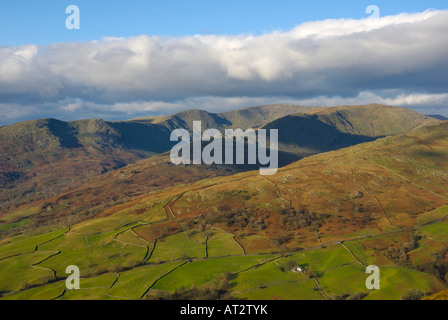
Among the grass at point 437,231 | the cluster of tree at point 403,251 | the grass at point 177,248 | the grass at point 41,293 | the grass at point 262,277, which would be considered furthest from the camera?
the grass at point 437,231

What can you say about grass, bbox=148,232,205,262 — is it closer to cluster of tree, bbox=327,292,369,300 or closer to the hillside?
the hillside

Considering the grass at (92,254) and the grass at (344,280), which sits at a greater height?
the grass at (344,280)

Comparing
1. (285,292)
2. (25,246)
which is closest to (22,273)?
(25,246)

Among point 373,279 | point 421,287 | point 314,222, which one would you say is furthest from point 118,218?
point 421,287

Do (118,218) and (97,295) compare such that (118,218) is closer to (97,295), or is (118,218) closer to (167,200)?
(167,200)

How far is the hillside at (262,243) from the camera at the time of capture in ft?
252

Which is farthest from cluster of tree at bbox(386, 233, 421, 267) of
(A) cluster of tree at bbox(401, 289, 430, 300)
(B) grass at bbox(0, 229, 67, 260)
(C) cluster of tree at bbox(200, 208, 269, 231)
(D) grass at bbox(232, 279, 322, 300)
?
(B) grass at bbox(0, 229, 67, 260)

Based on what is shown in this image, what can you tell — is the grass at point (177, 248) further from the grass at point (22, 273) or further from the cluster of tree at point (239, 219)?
the grass at point (22, 273)

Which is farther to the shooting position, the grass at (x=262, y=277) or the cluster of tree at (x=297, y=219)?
the cluster of tree at (x=297, y=219)

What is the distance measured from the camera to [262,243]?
4124 inches

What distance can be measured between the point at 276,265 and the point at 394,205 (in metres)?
74.3

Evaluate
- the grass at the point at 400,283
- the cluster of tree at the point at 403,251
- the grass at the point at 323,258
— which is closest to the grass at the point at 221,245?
the grass at the point at 323,258

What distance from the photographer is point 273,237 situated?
108 m
